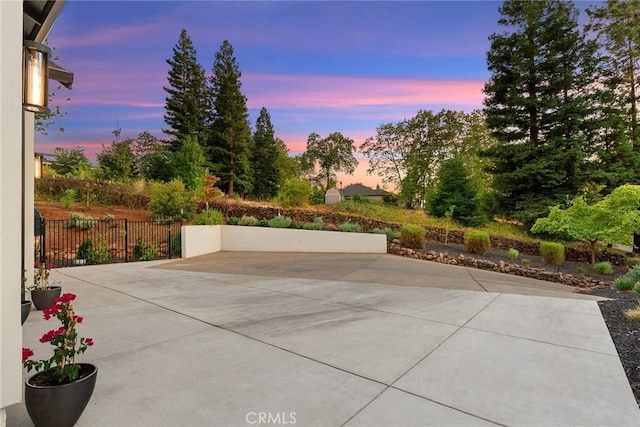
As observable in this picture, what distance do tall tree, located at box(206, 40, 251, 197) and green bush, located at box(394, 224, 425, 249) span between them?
18.6 m

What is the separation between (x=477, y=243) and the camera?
1142 cm

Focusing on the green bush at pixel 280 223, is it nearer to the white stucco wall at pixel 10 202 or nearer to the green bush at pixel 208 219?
the green bush at pixel 208 219

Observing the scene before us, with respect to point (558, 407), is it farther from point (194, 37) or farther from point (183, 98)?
point (194, 37)

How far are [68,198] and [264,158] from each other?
18.7 m

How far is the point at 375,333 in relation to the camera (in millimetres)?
3500

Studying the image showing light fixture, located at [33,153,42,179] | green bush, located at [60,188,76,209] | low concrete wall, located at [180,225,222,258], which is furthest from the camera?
green bush, located at [60,188,76,209]

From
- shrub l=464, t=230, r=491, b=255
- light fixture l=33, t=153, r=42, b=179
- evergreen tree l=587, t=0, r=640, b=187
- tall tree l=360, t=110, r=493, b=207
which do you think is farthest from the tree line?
light fixture l=33, t=153, r=42, b=179

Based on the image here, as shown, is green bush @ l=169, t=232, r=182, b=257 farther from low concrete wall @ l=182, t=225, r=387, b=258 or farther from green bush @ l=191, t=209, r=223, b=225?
Answer: green bush @ l=191, t=209, r=223, b=225

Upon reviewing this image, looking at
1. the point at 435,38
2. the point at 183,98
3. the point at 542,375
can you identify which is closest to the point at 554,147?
the point at 435,38

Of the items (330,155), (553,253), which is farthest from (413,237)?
(330,155)

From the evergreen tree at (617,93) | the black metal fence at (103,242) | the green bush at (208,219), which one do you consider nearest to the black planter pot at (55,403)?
the black metal fence at (103,242)

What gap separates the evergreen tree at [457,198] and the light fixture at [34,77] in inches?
649

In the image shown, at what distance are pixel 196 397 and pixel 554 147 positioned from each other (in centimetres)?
2026

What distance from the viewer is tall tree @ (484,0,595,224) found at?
16.8 meters
